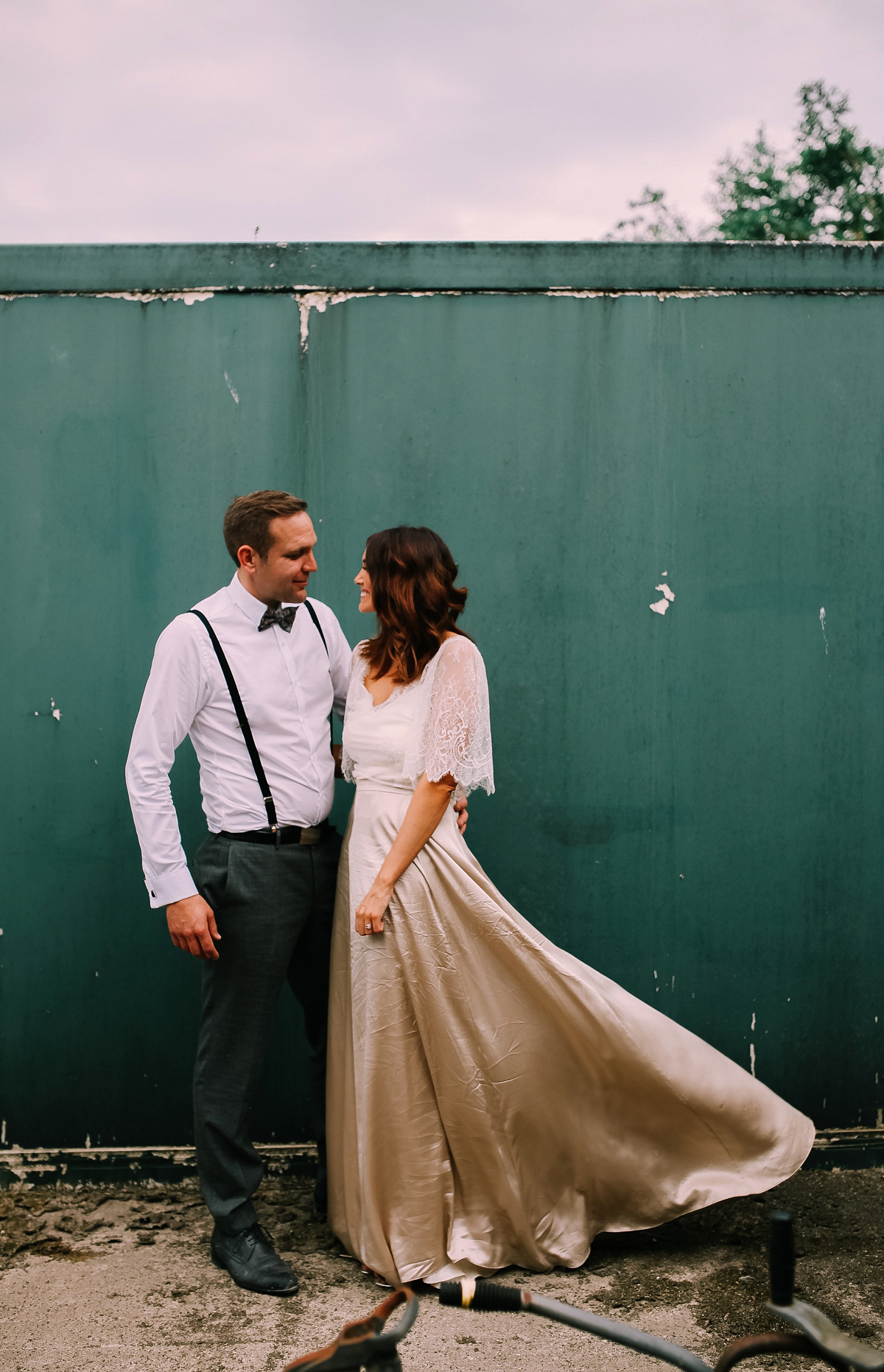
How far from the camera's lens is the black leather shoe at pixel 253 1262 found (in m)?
2.59

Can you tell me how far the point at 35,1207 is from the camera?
122 inches

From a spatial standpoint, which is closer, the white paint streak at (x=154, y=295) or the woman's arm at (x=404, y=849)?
the woman's arm at (x=404, y=849)

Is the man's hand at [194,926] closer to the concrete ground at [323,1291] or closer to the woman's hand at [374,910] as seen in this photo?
the woman's hand at [374,910]

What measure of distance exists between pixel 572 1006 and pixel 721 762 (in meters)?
1.09

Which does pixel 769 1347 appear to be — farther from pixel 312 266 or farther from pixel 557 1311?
pixel 312 266

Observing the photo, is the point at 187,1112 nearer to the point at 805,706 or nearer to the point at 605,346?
the point at 805,706

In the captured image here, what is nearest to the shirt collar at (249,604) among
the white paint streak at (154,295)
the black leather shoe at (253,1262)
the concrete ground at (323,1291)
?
the white paint streak at (154,295)

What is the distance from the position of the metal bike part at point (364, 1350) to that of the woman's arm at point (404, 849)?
53.2 inches

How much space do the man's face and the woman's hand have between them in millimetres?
824

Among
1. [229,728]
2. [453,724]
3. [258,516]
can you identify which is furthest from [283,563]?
[453,724]

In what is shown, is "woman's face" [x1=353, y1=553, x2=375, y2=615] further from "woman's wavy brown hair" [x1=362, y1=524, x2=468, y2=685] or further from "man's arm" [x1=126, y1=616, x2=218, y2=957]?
"man's arm" [x1=126, y1=616, x2=218, y2=957]

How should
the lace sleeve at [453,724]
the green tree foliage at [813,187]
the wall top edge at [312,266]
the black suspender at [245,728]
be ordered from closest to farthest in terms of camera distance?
the lace sleeve at [453,724]
the black suspender at [245,728]
the wall top edge at [312,266]
the green tree foliage at [813,187]

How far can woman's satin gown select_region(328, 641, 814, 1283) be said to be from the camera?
259 cm

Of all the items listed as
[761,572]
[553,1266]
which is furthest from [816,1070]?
[761,572]
